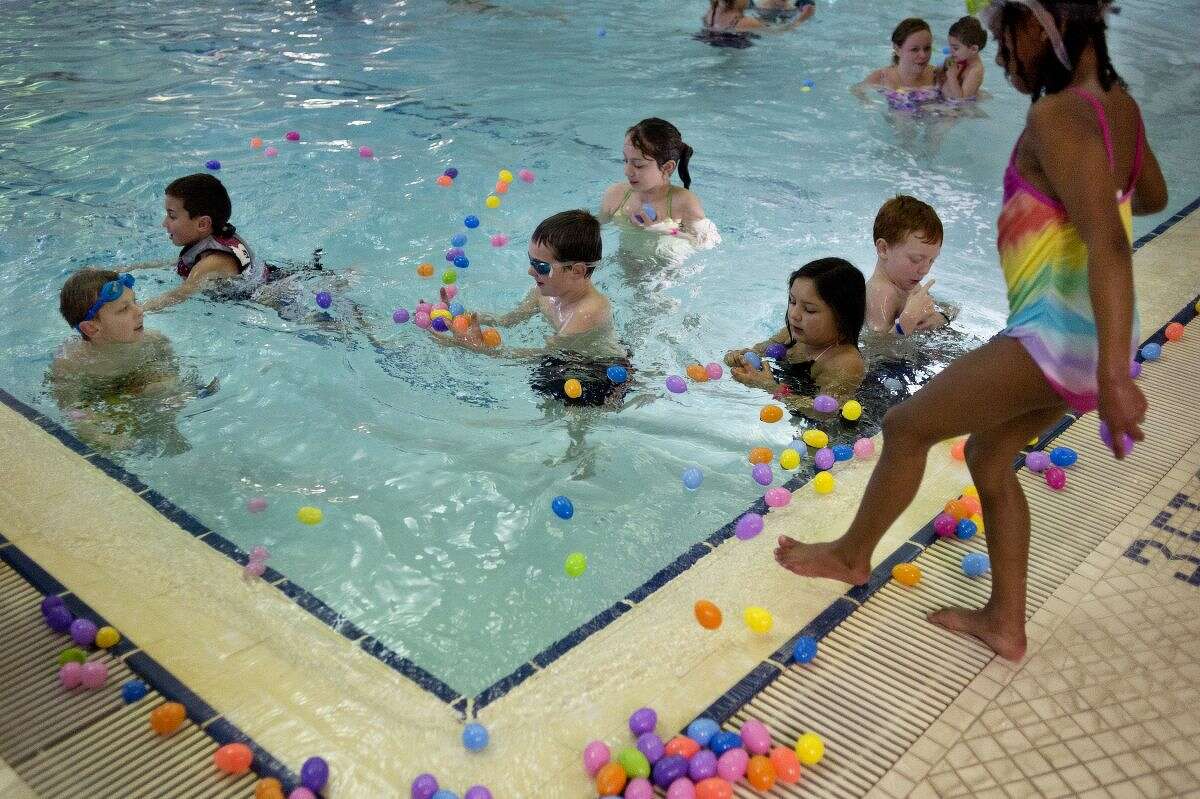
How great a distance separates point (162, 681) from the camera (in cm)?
250

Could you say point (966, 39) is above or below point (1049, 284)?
below

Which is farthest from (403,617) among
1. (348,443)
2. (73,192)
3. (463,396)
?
(73,192)

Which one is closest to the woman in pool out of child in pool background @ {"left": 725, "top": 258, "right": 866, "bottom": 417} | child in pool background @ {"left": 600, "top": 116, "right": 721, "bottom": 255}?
child in pool background @ {"left": 600, "top": 116, "right": 721, "bottom": 255}

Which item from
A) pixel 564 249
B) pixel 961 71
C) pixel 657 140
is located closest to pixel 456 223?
pixel 657 140

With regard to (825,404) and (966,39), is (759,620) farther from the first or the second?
(966,39)

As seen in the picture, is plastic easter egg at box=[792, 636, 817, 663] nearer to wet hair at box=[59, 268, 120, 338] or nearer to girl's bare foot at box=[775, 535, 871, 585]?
girl's bare foot at box=[775, 535, 871, 585]

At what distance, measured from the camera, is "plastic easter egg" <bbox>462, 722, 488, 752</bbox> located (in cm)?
232

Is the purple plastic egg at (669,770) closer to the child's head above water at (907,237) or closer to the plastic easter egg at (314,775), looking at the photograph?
the plastic easter egg at (314,775)

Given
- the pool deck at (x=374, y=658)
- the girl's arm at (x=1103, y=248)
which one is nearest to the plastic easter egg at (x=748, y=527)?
the pool deck at (x=374, y=658)

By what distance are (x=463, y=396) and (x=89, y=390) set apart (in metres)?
1.44

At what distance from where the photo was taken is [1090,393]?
7.04ft

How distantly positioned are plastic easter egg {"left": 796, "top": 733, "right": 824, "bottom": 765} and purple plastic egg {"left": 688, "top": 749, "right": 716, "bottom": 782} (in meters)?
0.21

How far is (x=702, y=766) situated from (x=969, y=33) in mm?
7234

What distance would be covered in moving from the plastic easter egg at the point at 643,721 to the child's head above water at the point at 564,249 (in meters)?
2.08
